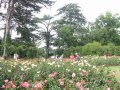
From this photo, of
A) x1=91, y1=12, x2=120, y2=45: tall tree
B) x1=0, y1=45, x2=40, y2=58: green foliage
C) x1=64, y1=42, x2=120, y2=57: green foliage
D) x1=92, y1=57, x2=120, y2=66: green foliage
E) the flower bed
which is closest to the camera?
the flower bed

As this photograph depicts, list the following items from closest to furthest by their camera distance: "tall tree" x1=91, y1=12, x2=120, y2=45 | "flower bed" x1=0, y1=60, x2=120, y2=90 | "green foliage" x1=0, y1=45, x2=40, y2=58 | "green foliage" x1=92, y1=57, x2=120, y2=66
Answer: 1. "flower bed" x1=0, y1=60, x2=120, y2=90
2. "green foliage" x1=92, y1=57, x2=120, y2=66
3. "green foliage" x1=0, y1=45, x2=40, y2=58
4. "tall tree" x1=91, y1=12, x2=120, y2=45

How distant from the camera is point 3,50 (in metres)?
28.7

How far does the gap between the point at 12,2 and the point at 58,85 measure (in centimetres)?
2280

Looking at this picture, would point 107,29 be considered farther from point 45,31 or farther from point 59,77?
point 59,77

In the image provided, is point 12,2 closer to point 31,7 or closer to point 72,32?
point 31,7

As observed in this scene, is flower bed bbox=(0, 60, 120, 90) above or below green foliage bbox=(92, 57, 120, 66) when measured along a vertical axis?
above

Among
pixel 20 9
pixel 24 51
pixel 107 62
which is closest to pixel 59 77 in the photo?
pixel 107 62

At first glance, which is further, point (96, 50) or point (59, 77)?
point (96, 50)

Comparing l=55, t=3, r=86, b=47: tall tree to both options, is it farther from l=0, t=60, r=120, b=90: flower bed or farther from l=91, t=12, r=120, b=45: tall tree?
l=0, t=60, r=120, b=90: flower bed

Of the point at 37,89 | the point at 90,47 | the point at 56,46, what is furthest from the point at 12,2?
the point at 37,89

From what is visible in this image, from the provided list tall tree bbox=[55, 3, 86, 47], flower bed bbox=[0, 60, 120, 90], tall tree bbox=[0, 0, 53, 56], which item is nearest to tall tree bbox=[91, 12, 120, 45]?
tall tree bbox=[55, 3, 86, 47]

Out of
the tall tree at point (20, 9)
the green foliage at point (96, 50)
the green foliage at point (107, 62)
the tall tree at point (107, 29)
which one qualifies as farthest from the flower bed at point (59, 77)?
the tall tree at point (107, 29)

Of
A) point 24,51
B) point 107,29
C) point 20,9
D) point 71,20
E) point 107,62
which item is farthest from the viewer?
point 71,20

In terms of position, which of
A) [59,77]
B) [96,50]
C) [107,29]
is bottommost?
[96,50]
